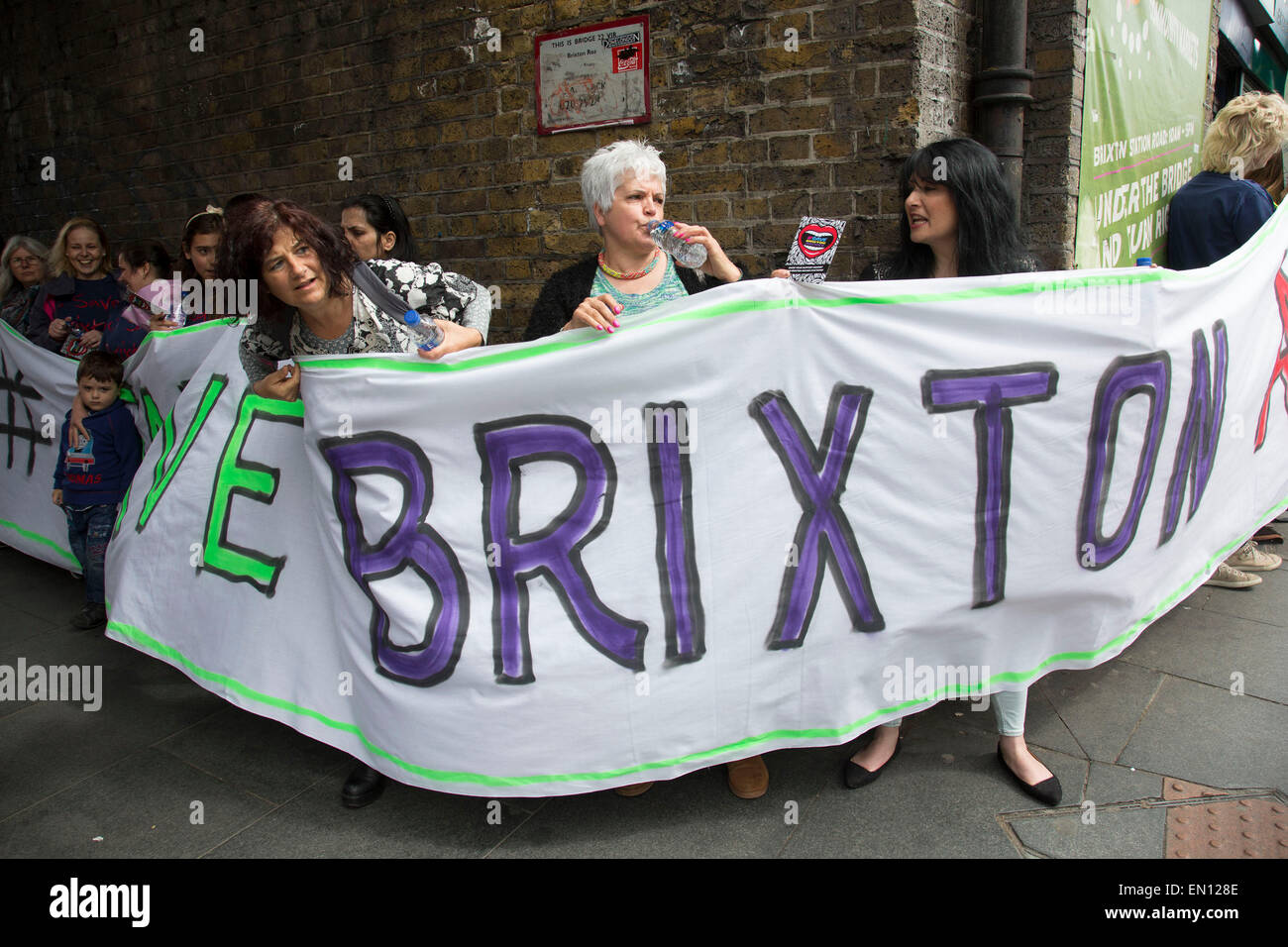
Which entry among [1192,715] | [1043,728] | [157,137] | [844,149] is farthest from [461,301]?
[157,137]

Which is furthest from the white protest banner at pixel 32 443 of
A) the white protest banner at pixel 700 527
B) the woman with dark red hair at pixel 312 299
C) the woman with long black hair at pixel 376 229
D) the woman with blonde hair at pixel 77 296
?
the white protest banner at pixel 700 527

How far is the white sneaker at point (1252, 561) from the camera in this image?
4.40 m

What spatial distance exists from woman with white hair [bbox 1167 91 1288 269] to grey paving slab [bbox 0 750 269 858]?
14.4 ft

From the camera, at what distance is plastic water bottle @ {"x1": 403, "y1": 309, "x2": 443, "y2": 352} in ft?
8.85

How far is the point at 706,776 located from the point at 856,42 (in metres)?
2.81

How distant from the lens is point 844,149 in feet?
12.0

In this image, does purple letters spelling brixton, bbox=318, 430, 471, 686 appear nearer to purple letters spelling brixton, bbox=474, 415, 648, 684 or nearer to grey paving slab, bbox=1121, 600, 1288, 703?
purple letters spelling brixton, bbox=474, 415, 648, 684

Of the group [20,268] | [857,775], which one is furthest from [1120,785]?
[20,268]

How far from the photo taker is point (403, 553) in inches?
97.0

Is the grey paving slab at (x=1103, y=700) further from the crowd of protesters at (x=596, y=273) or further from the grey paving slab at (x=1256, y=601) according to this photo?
the grey paving slab at (x=1256, y=601)

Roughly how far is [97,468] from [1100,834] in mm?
4096

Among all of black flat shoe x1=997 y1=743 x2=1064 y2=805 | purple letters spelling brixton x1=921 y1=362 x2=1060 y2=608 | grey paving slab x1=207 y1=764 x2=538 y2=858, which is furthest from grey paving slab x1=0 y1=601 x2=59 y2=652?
black flat shoe x1=997 y1=743 x2=1064 y2=805

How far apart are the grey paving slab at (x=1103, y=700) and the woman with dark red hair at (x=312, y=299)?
2.32 meters
